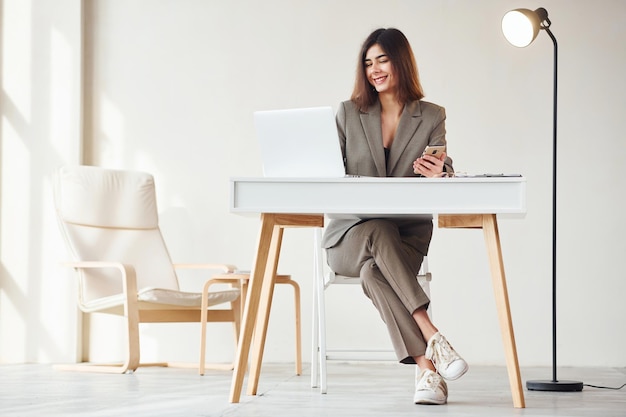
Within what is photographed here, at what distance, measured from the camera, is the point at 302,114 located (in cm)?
252

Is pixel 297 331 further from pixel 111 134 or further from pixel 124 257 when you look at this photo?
pixel 111 134

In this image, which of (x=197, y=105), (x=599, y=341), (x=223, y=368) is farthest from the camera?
(x=197, y=105)

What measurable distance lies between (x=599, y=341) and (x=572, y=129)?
1.11 metres

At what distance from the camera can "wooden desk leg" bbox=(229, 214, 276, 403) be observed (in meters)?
2.56

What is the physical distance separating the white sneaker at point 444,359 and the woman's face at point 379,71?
38.9 inches

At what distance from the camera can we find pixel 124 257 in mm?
4418

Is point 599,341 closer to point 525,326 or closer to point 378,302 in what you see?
point 525,326

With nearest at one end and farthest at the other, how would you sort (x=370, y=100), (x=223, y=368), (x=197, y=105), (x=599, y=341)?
(x=370, y=100), (x=223, y=368), (x=599, y=341), (x=197, y=105)

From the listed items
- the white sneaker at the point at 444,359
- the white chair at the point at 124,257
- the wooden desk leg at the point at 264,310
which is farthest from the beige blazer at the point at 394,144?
the white chair at the point at 124,257

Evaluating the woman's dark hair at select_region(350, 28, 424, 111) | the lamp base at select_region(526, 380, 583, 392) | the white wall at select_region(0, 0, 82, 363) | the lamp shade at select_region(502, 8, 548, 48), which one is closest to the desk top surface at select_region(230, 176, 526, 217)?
the woman's dark hair at select_region(350, 28, 424, 111)

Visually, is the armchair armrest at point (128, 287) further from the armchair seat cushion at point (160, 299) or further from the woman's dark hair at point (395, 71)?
the woman's dark hair at point (395, 71)

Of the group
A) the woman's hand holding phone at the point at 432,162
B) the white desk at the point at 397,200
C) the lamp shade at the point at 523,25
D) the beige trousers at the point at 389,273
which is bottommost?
the beige trousers at the point at 389,273

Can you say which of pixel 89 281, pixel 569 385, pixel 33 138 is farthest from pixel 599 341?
pixel 33 138

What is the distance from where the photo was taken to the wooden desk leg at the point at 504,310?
8.15 ft
